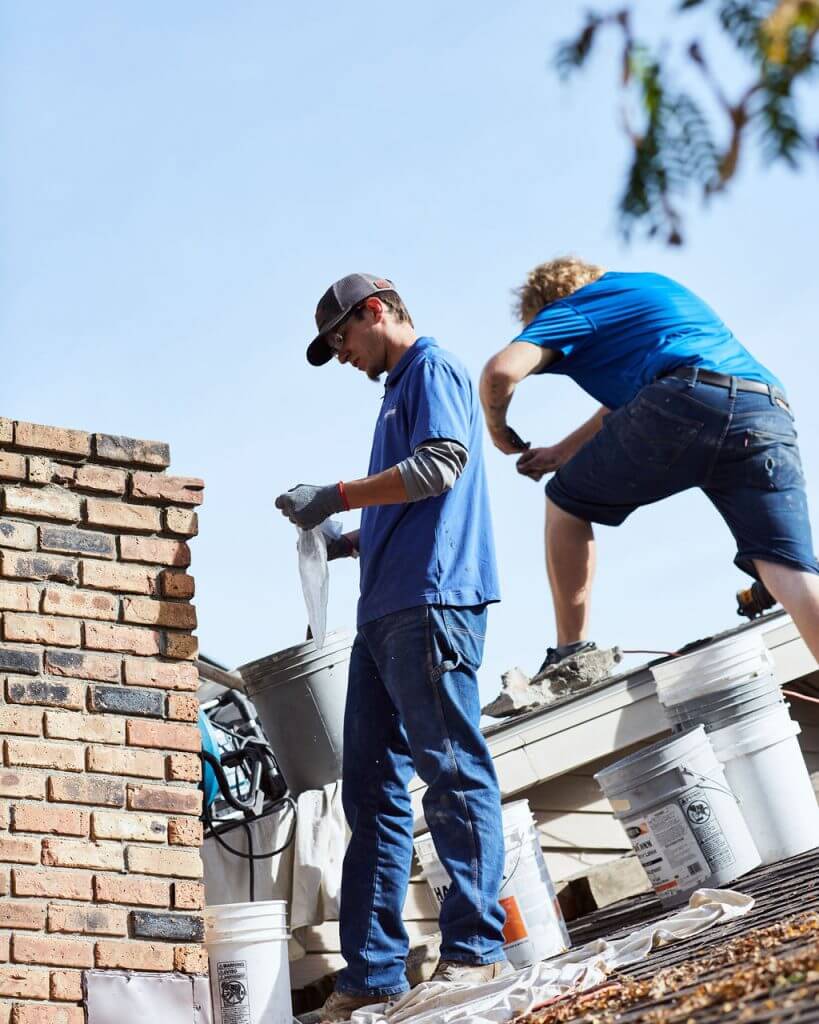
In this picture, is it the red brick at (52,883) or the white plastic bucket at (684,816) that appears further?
the white plastic bucket at (684,816)

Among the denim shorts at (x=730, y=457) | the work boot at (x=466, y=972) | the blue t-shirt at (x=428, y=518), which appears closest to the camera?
the work boot at (x=466, y=972)

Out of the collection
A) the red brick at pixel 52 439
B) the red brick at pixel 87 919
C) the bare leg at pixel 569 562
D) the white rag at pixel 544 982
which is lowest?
the white rag at pixel 544 982

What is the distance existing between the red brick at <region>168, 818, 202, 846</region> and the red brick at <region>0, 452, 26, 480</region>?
3.05 feet

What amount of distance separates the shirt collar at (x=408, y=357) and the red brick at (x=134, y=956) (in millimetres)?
1609

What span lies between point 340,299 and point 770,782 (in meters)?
1.97

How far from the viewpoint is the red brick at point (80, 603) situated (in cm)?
355

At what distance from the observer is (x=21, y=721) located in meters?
3.41

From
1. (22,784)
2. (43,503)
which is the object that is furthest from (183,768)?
(43,503)

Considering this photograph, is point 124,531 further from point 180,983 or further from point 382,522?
point 180,983

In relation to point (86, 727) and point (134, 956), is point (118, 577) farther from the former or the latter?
point (134, 956)

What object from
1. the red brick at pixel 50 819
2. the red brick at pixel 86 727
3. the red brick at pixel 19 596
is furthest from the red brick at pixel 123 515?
the red brick at pixel 50 819

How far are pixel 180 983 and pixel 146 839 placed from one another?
346 mm

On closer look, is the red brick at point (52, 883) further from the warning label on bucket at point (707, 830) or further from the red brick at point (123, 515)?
the warning label on bucket at point (707, 830)

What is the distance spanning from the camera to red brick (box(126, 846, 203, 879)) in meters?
3.45
